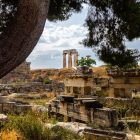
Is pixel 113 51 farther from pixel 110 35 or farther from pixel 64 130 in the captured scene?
pixel 64 130

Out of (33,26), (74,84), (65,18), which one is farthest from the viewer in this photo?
(74,84)

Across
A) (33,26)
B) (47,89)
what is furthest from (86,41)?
(47,89)

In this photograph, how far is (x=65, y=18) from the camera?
9578 mm

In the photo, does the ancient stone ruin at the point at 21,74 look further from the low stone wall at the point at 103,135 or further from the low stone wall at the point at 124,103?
the low stone wall at the point at 103,135

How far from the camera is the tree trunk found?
630 cm

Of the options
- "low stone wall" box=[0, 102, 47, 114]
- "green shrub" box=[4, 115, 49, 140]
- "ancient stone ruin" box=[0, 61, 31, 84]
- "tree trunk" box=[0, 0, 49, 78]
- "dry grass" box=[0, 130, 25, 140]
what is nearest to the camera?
"tree trunk" box=[0, 0, 49, 78]

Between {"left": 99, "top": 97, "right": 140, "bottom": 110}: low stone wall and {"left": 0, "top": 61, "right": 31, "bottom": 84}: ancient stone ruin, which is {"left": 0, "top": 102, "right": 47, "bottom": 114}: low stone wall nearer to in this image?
{"left": 99, "top": 97, "right": 140, "bottom": 110}: low stone wall

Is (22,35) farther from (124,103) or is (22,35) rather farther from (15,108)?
(15,108)

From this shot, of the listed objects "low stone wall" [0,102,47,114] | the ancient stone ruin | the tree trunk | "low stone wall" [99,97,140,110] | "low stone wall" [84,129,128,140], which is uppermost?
the ancient stone ruin

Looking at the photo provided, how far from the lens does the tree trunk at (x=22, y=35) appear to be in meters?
6.30

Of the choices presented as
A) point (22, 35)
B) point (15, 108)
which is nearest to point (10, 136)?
point (22, 35)

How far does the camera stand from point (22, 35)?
6.36 m

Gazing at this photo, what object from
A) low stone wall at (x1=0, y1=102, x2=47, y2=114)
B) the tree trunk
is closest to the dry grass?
the tree trunk

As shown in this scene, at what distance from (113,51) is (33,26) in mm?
2869
